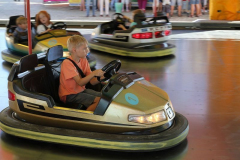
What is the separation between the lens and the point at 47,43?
5234 millimetres

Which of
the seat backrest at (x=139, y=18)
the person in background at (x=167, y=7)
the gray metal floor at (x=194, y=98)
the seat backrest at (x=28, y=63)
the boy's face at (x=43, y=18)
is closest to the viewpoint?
the gray metal floor at (x=194, y=98)

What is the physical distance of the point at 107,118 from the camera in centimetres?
281

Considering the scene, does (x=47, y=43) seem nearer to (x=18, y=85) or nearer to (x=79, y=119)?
(x=18, y=85)

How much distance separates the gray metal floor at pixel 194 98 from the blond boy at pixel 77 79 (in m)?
0.36

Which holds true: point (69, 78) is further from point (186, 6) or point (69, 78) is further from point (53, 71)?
point (186, 6)

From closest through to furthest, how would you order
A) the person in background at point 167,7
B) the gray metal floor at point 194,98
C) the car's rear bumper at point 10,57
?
the gray metal floor at point 194,98, the car's rear bumper at point 10,57, the person in background at point 167,7

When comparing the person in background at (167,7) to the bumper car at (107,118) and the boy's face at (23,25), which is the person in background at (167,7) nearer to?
the boy's face at (23,25)

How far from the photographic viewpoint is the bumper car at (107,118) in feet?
9.14

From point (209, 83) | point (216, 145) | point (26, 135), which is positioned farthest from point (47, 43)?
point (216, 145)

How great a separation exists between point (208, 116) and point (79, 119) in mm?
1295

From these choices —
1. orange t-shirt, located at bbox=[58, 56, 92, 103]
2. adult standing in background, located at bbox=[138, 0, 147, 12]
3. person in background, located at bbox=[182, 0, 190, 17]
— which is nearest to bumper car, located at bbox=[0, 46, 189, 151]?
orange t-shirt, located at bbox=[58, 56, 92, 103]

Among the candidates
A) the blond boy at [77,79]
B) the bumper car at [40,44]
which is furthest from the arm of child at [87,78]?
the bumper car at [40,44]

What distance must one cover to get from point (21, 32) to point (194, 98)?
2.68m

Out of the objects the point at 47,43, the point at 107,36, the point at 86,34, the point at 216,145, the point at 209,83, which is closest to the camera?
the point at 216,145
